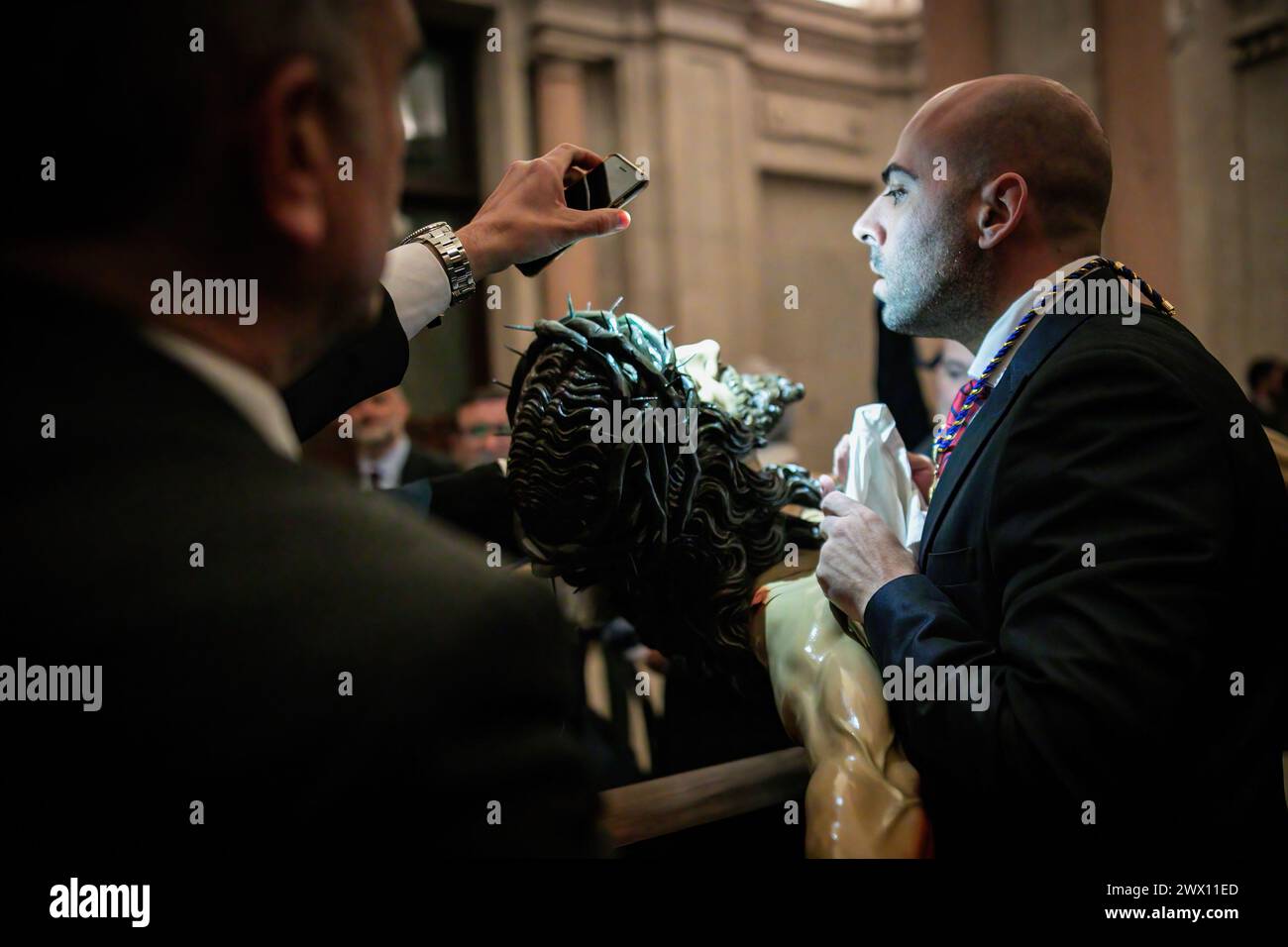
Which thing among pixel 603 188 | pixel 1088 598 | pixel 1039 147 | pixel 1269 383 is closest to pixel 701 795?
pixel 1088 598

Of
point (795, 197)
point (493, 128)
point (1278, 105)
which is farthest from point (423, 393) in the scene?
point (1278, 105)

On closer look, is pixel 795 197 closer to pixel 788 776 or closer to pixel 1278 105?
pixel 1278 105

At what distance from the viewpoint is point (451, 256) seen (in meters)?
1.56

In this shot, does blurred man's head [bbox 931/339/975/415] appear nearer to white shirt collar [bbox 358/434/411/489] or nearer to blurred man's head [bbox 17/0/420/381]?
white shirt collar [bbox 358/434/411/489]

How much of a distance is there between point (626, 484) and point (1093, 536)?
72 centimetres

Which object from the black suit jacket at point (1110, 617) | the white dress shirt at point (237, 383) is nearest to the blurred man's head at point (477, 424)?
the black suit jacket at point (1110, 617)

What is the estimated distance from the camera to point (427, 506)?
70.6 inches

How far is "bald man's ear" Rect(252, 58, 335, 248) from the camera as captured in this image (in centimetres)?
60

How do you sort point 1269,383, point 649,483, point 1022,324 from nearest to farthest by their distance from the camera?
point 1022,324, point 649,483, point 1269,383

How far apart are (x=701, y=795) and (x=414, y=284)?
0.94m

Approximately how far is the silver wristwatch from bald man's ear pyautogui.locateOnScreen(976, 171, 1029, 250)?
823 mm

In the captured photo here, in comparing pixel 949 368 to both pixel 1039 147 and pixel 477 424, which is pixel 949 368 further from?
pixel 477 424
